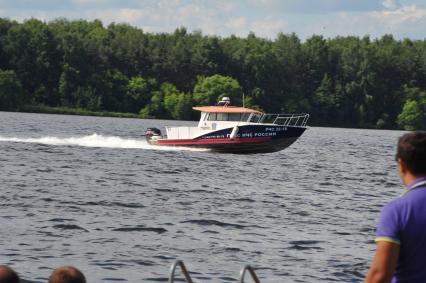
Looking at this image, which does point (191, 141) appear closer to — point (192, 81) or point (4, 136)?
point (4, 136)

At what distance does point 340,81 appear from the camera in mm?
186250

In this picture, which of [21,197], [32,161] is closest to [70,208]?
[21,197]

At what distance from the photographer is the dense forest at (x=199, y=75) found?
166 meters

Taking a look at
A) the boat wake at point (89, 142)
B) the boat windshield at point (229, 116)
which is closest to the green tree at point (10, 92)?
the boat wake at point (89, 142)

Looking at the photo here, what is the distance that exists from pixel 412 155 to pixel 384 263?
0.83 meters

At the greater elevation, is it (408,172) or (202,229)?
(408,172)

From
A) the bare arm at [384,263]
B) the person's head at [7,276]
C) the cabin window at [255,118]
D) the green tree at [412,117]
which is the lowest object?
the green tree at [412,117]

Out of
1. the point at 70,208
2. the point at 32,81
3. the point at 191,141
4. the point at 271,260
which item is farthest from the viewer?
the point at 32,81

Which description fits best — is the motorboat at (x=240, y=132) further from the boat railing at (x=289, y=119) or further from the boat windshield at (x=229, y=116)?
the boat railing at (x=289, y=119)

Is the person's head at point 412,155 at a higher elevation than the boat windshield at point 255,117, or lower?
higher

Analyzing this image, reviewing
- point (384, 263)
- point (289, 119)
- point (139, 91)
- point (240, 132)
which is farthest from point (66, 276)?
point (139, 91)

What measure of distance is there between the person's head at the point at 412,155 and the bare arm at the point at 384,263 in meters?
0.58

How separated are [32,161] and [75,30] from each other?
486ft

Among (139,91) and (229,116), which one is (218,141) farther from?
(139,91)
